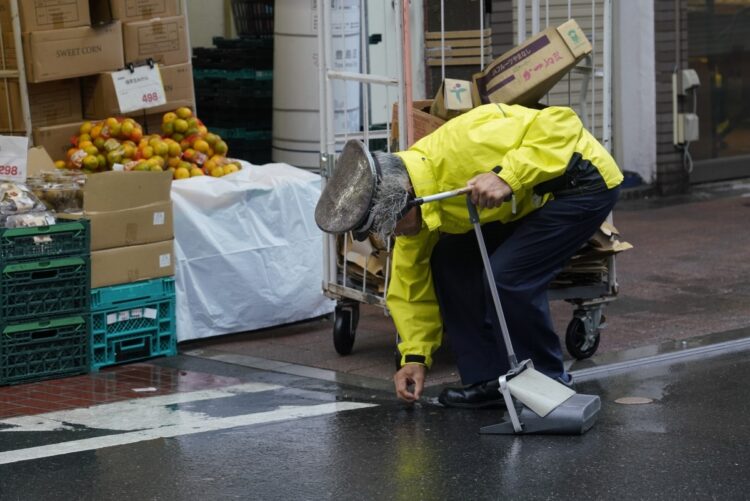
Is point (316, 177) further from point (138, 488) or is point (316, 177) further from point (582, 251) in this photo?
point (138, 488)

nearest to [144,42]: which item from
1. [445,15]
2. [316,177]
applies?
[316,177]

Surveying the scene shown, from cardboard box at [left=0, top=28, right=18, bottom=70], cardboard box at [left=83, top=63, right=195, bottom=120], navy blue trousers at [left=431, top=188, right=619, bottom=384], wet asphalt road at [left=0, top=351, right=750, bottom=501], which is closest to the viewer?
wet asphalt road at [left=0, top=351, right=750, bottom=501]

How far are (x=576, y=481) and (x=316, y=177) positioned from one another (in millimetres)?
3977

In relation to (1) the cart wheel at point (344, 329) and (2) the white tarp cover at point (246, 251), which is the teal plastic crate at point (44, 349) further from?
(1) the cart wheel at point (344, 329)

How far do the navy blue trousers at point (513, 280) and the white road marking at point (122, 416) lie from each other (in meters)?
1.33

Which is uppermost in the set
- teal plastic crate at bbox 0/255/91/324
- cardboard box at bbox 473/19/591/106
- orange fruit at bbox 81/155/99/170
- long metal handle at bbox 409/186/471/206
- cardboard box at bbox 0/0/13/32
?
cardboard box at bbox 0/0/13/32

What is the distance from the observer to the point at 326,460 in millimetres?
Result: 5684

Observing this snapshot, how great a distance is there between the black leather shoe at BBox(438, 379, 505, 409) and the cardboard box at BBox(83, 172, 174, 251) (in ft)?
7.61

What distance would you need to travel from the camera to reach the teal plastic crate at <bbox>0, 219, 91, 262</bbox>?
7.33 m

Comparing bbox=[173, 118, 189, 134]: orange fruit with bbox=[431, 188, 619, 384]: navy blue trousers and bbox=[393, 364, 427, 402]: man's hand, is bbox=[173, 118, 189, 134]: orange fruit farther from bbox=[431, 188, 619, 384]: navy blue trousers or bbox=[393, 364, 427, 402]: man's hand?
bbox=[393, 364, 427, 402]: man's hand

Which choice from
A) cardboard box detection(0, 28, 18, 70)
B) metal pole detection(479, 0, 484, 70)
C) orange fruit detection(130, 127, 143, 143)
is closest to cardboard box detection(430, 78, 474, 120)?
metal pole detection(479, 0, 484, 70)

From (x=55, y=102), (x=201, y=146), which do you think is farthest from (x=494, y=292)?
(x=55, y=102)

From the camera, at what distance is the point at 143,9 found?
8.98 meters

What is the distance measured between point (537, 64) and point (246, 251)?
2.30 m
